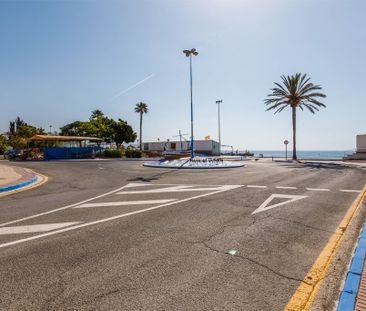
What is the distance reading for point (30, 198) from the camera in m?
9.14

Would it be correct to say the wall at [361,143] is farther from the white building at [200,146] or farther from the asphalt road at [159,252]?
the asphalt road at [159,252]

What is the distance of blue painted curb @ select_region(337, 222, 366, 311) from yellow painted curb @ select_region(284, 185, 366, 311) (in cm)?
28

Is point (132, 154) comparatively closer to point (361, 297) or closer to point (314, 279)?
point (314, 279)

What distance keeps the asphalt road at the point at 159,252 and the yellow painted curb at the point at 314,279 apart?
0.08 m

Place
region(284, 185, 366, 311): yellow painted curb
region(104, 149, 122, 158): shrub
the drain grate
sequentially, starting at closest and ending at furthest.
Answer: the drain grate
region(284, 185, 366, 311): yellow painted curb
region(104, 149, 122, 158): shrub

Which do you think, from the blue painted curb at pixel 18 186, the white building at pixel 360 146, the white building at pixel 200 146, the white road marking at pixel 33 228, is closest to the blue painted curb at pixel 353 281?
the white road marking at pixel 33 228

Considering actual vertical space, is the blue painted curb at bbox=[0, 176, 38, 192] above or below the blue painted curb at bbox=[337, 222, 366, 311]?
above

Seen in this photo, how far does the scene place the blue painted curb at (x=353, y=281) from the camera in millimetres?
2854

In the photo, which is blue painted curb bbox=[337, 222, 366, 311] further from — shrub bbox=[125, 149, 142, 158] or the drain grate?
shrub bbox=[125, 149, 142, 158]

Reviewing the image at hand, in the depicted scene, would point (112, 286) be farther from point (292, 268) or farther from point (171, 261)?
point (292, 268)

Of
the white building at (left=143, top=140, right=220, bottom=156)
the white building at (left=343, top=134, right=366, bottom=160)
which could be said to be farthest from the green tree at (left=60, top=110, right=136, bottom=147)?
the white building at (left=343, top=134, right=366, bottom=160)

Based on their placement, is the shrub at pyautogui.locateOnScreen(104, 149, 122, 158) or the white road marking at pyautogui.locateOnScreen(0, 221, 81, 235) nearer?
the white road marking at pyautogui.locateOnScreen(0, 221, 81, 235)

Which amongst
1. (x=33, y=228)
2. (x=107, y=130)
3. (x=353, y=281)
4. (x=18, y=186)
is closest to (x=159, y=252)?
(x=353, y=281)

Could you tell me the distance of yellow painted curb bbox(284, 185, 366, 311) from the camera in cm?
294
